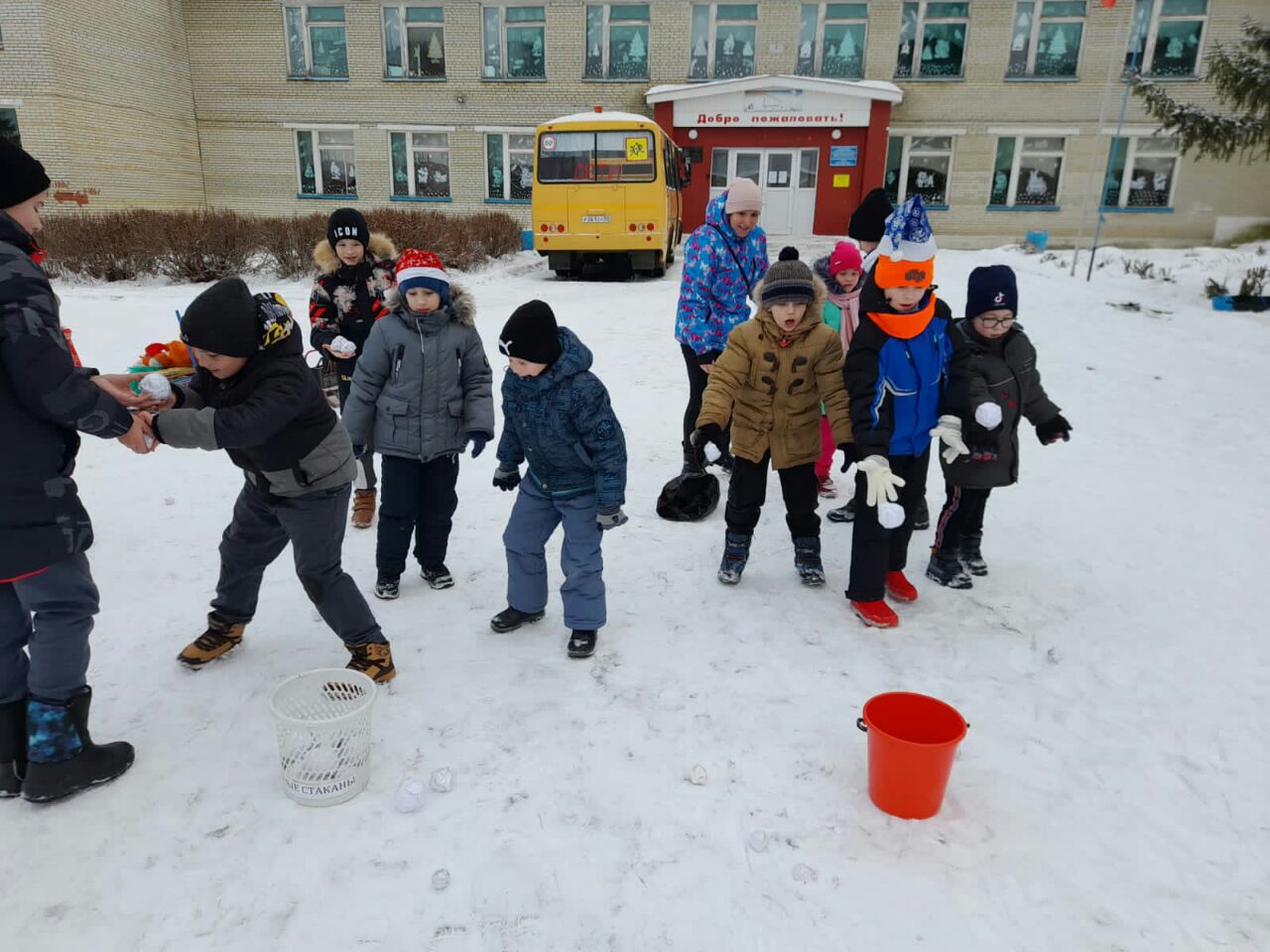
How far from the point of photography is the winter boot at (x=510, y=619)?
3521mm

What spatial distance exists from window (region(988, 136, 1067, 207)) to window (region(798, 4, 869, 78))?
4633 millimetres

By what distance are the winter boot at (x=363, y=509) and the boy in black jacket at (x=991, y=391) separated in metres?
3.15

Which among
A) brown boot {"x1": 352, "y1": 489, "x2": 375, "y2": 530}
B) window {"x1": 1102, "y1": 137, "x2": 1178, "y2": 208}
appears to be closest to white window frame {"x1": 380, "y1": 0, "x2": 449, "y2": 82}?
window {"x1": 1102, "y1": 137, "x2": 1178, "y2": 208}

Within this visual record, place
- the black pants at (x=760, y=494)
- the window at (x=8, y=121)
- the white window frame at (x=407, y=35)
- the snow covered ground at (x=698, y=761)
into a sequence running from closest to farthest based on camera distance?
the snow covered ground at (x=698, y=761) < the black pants at (x=760, y=494) < the window at (x=8, y=121) < the white window frame at (x=407, y=35)

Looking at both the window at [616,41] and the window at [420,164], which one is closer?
the window at [616,41]

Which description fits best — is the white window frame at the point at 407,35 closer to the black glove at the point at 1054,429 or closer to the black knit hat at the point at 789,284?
the black knit hat at the point at 789,284

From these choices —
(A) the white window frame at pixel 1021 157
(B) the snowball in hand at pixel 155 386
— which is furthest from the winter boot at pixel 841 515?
(A) the white window frame at pixel 1021 157

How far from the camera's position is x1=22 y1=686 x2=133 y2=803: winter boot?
2.41m

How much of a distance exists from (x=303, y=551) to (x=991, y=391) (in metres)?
3.04

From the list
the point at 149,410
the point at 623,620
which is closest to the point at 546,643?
the point at 623,620

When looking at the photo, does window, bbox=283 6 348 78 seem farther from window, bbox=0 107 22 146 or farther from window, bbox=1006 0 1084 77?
window, bbox=1006 0 1084 77

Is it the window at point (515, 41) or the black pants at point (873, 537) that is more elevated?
the window at point (515, 41)

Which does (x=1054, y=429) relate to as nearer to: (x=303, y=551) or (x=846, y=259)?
(x=846, y=259)

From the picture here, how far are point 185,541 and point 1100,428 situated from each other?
664 cm
